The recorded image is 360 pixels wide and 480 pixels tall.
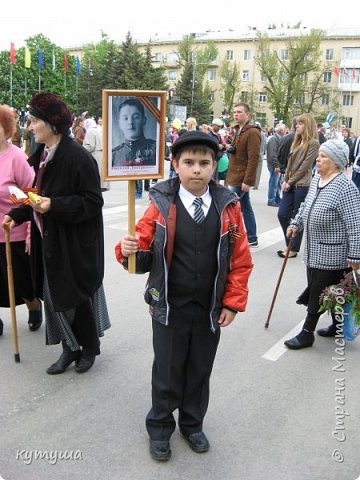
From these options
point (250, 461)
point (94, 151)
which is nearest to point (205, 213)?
point (250, 461)

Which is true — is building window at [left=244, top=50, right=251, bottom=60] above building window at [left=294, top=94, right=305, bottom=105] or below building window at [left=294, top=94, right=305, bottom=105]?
above

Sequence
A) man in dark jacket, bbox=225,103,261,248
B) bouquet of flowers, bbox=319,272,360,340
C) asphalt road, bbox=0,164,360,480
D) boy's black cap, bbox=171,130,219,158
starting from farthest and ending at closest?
1. man in dark jacket, bbox=225,103,261,248
2. bouquet of flowers, bbox=319,272,360,340
3. asphalt road, bbox=0,164,360,480
4. boy's black cap, bbox=171,130,219,158

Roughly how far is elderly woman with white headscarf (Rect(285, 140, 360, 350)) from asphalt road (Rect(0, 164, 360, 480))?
0.51 metres

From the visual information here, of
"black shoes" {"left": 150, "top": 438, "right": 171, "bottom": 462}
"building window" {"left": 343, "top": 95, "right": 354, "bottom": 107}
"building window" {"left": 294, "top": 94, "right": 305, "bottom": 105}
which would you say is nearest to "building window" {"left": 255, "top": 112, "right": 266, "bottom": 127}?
"building window" {"left": 294, "top": 94, "right": 305, "bottom": 105}

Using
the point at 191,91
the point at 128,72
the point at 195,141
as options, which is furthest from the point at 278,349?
the point at 191,91

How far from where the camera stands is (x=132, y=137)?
2639 millimetres

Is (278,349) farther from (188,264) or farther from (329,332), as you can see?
(188,264)

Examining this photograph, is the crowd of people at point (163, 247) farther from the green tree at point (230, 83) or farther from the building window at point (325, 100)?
the green tree at point (230, 83)

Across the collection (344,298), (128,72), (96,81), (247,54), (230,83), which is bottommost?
(344,298)

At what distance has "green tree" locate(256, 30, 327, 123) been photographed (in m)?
60.5

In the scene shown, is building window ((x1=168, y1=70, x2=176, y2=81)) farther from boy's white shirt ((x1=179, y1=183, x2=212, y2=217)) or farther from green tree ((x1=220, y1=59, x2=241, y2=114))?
boy's white shirt ((x1=179, y1=183, x2=212, y2=217))

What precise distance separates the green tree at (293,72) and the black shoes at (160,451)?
63.5 meters

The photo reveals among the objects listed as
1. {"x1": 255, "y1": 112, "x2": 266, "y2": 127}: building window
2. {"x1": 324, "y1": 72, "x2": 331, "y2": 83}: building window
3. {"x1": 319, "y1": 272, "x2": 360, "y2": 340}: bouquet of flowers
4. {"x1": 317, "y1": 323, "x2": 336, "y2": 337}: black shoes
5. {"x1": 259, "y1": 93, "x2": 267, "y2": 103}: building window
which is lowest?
{"x1": 317, "y1": 323, "x2": 336, "y2": 337}: black shoes

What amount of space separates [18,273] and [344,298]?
267cm
